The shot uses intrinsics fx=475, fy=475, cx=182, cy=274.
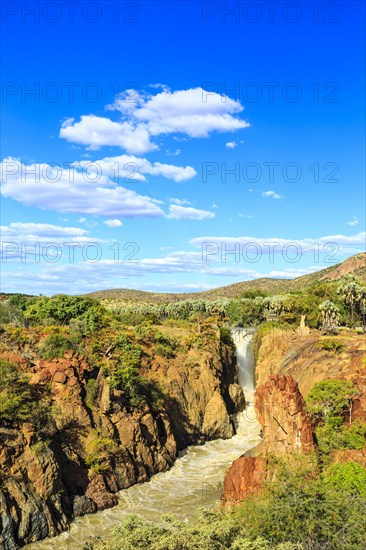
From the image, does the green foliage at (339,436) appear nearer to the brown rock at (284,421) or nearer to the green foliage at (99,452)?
the brown rock at (284,421)

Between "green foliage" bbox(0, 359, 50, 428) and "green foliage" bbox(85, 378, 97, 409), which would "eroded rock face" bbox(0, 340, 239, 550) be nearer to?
"green foliage" bbox(85, 378, 97, 409)

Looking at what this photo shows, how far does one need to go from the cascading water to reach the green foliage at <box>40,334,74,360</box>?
10456 mm

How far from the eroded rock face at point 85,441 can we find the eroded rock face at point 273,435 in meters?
9.00

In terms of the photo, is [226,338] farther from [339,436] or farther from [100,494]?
[100,494]

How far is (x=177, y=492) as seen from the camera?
30719mm

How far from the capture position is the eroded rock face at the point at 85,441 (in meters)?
23.8

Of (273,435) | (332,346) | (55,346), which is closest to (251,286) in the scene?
(332,346)

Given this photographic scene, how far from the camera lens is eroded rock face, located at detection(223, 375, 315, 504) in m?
23.0

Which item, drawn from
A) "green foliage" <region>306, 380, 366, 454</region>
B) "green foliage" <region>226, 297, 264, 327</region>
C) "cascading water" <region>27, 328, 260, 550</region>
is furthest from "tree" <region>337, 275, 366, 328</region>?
"green foliage" <region>306, 380, 366, 454</region>

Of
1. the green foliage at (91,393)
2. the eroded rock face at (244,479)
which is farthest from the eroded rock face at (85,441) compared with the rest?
the eroded rock face at (244,479)

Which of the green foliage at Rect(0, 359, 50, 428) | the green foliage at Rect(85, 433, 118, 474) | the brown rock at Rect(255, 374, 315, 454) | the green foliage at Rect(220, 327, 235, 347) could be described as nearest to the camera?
the brown rock at Rect(255, 374, 315, 454)

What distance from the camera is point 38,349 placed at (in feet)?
115

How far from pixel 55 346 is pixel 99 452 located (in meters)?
9.38

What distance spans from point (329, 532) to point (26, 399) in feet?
62.0
